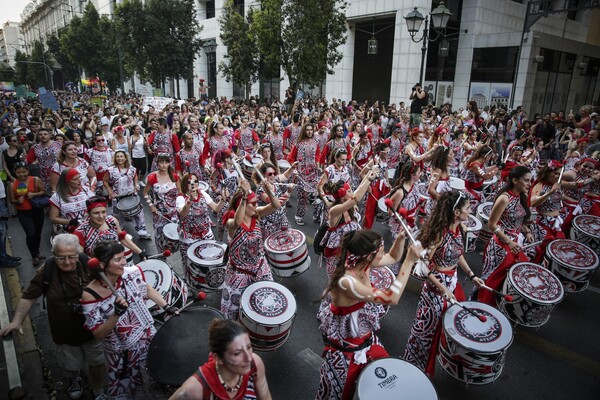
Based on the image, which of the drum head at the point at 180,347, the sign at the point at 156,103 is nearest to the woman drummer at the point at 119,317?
the drum head at the point at 180,347

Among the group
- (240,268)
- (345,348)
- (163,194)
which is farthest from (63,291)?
(163,194)

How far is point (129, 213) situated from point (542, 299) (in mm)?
6468

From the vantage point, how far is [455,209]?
390cm

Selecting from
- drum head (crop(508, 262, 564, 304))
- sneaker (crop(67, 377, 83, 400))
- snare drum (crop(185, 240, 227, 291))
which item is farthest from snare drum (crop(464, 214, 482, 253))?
sneaker (crop(67, 377, 83, 400))

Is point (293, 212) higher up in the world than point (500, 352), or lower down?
lower down

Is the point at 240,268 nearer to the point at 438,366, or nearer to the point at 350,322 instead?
the point at 350,322

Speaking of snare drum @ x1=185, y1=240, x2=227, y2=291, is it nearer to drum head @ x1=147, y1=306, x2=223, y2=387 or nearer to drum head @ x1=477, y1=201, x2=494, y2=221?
drum head @ x1=147, y1=306, x2=223, y2=387

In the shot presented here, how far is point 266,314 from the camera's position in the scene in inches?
152

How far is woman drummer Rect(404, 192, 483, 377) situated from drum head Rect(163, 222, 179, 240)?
12.6 ft

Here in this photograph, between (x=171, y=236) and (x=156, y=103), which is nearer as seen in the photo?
(x=171, y=236)

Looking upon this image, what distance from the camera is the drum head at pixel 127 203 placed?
710 centimetres

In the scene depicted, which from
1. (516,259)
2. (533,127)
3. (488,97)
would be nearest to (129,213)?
(516,259)

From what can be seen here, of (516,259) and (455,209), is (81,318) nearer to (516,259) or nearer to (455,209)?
(455,209)

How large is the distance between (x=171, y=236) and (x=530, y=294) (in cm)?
491
